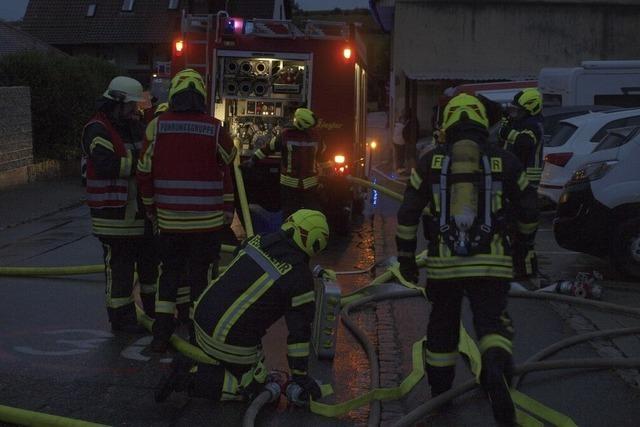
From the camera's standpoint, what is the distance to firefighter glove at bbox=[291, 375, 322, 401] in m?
5.56

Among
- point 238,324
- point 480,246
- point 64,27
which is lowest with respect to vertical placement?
point 238,324

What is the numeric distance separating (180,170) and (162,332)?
3.58ft

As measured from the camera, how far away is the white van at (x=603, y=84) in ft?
60.1

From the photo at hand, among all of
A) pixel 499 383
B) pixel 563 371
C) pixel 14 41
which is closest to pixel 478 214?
pixel 499 383

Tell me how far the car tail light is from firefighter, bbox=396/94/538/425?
8.13m

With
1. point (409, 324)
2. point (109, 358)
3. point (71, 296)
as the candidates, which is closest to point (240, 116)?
point (71, 296)

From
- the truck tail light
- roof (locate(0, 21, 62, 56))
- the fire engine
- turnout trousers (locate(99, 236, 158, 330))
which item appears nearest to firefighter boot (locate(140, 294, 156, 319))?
turnout trousers (locate(99, 236, 158, 330))

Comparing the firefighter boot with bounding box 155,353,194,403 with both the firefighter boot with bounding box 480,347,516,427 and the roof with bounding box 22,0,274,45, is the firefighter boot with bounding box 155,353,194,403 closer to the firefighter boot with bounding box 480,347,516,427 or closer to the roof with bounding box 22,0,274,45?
the firefighter boot with bounding box 480,347,516,427

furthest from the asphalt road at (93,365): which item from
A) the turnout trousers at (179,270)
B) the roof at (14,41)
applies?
the roof at (14,41)

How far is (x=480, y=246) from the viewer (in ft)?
17.2

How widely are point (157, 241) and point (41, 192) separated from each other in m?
11.2

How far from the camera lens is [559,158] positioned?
13.5 m

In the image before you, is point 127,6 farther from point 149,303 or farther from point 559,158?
point 149,303

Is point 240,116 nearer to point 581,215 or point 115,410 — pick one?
point 581,215
